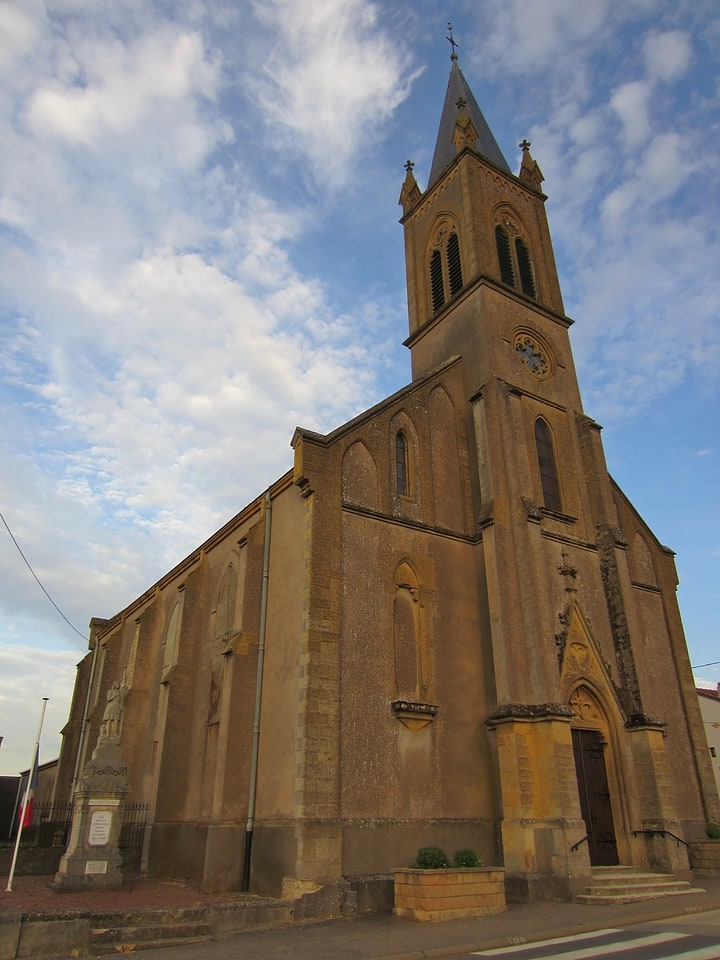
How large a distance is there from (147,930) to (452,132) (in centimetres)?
2729

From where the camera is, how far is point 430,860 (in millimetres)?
12320

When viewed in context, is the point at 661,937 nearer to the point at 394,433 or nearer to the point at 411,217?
the point at 394,433

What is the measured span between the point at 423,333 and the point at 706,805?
16.5 metres

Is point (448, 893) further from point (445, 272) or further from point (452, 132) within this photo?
point (452, 132)

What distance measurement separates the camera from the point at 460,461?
19172 millimetres

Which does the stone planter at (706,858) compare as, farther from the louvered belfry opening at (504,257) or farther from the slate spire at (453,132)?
the slate spire at (453,132)

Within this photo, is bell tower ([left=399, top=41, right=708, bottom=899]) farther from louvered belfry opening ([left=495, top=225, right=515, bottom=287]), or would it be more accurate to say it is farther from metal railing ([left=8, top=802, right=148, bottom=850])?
metal railing ([left=8, top=802, right=148, bottom=850])

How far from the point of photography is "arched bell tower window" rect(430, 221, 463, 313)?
76.5 feet

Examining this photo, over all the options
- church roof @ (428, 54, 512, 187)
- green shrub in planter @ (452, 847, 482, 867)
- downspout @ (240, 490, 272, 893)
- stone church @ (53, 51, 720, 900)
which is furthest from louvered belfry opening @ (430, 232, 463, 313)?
green shrub in planter @ (452, 847, 482, 867)

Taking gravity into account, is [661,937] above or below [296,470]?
below

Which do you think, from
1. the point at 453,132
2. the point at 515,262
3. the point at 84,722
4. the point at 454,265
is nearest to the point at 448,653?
the point at 454,265

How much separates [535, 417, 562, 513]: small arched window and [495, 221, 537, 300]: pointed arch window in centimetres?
510

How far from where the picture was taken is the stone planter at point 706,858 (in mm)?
16984

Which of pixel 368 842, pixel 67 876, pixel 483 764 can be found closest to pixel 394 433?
pixel 483 764
